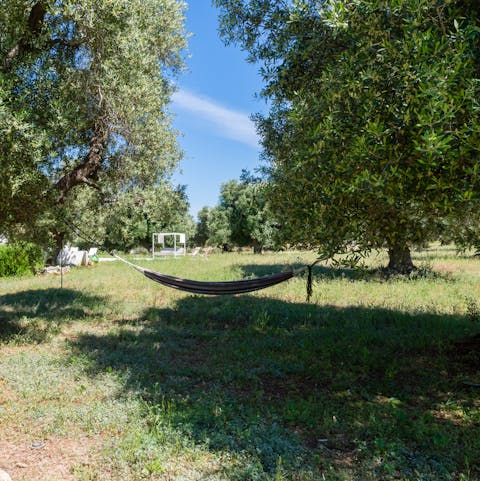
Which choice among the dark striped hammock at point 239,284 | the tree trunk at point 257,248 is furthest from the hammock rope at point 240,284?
the tree trunk at point 257,248

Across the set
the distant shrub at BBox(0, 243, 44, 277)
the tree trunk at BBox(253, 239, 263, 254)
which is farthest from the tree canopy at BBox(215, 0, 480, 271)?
the tree trunk at BBox(253, 239, 263, 254)

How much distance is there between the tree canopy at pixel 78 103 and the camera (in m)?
6.77

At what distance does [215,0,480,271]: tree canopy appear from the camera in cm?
354

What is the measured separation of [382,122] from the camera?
12.8 ft

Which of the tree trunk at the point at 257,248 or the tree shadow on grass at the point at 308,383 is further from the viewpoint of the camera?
the tree trunk at the point at 257,248

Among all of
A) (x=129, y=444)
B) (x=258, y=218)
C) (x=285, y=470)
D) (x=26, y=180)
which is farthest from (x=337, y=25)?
(x=258, y=218)

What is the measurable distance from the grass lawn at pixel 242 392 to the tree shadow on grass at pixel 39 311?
0.08 m

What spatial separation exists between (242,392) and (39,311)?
7.67 meters

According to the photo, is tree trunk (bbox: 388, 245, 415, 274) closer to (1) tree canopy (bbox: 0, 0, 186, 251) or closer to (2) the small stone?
(1) tree canopy (bbox: 0, 0, 186, 251)

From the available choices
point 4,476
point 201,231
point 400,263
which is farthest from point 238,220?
point 4,476

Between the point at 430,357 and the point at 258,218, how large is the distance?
3600 centimetres

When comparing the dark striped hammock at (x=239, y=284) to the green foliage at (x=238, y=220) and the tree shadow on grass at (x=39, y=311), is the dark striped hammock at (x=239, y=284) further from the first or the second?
the green foliage at (x=238, y=220)

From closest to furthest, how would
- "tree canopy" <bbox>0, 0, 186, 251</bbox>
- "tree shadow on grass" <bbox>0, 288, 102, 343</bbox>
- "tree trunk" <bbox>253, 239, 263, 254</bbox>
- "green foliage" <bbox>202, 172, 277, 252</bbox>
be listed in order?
"tree canopy" <bbox>0, 0, 186, 251</bbox>
"tree shadow on grass" <bbox>0, 288, 102, 343</bbox>
"green foliage" <bbox>202, 172, 277, 252</bbox>
"tree trunk" <bbox>253, 239, 263, 254</bbox>

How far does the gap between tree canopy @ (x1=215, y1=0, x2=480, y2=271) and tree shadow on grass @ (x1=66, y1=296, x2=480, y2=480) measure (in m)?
1.99
